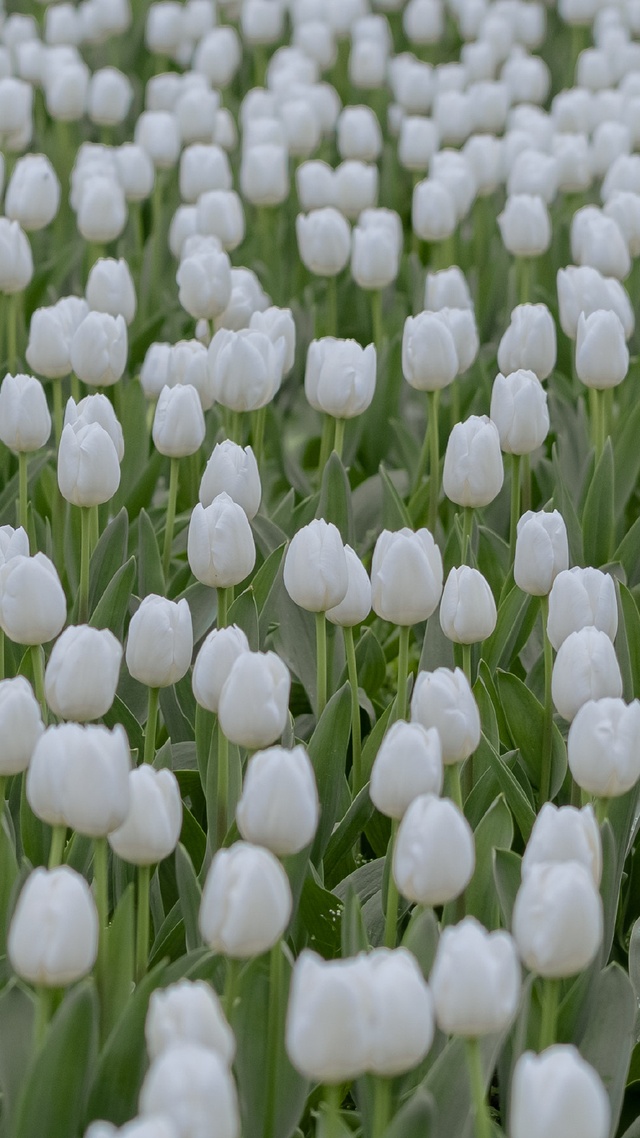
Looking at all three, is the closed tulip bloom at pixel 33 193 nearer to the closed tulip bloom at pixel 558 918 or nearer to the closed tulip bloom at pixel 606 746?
the closed tulip bloom at pixel 606 746

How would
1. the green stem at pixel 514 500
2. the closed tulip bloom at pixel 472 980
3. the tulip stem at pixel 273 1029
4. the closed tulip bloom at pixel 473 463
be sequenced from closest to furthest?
the closed tulip bloom at pixel 472 980 < the tulip stem at pixel 273 1029 < the closed tulip bloom at pixel 473 463 < the green stem at pixel 514 500

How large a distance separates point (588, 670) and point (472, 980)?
1.41 ft

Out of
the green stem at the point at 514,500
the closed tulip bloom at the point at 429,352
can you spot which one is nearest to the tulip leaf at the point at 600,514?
the green stem at the point at 514,500

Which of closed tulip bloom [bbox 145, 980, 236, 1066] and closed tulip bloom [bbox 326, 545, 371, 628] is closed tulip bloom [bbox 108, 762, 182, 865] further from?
closed tulip bloom [bbox 326, 545, 371, 628]

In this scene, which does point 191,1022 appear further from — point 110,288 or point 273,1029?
point 110,288

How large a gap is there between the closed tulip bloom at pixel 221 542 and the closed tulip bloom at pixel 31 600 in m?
0.17

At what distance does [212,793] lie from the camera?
1410 millimetres

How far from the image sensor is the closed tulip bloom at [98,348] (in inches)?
75.8

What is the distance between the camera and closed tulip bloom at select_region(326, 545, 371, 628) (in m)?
1.48

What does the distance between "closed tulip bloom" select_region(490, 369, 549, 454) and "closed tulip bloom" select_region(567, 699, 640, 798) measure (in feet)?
2.14

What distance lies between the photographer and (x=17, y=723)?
122 centimetres

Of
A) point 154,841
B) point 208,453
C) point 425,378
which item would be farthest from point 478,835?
point 208,453

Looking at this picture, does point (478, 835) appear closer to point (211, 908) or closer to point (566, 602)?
point (566, 602)

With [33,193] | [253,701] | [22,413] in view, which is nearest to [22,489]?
[22,413]
